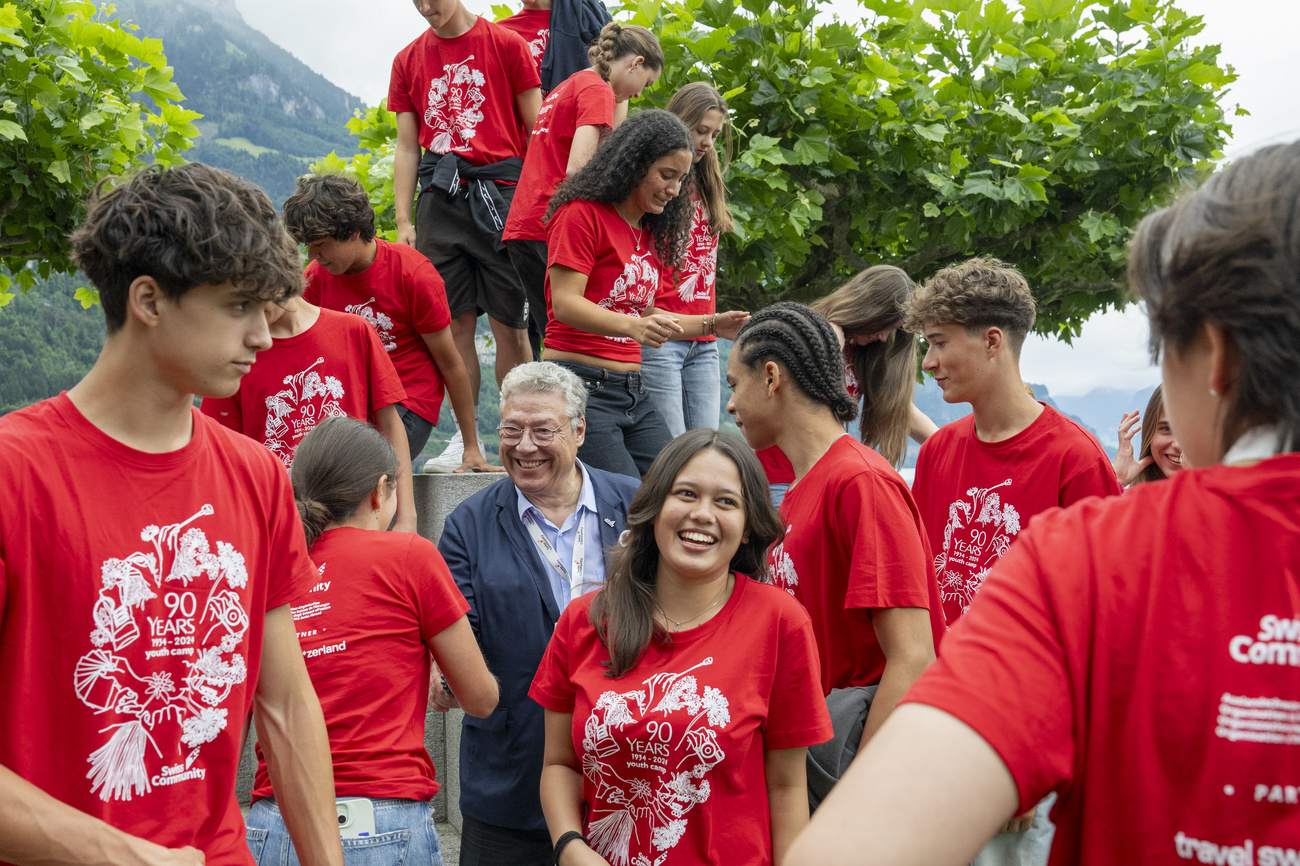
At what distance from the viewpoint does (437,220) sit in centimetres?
583

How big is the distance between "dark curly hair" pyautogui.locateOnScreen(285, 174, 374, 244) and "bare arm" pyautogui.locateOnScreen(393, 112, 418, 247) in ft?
3.88

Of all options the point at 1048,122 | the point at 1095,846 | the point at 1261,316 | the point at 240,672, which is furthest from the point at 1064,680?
the point at 1048,122

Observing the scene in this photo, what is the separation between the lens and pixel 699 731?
2424mm

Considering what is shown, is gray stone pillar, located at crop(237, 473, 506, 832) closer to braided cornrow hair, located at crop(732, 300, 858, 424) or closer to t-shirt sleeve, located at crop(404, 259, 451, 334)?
t-shirt sleeve, located at crop(404, 259, 451, 334)

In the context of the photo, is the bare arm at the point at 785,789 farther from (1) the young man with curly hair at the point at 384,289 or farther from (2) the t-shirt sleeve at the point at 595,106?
(2) the t-shirt sleeve at the point at 595,106

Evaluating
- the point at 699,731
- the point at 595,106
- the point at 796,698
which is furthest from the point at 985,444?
the point at 595,106

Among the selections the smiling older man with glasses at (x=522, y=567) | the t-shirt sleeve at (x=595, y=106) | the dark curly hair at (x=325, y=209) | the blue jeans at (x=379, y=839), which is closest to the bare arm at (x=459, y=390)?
the dark curly hair at (x=325, y=209)

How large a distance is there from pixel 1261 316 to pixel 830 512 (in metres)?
1.87

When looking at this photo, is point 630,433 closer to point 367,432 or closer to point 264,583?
point 367,432

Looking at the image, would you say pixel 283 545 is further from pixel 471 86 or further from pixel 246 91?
pixel 246 91

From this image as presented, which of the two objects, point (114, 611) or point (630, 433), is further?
point (630, 433)

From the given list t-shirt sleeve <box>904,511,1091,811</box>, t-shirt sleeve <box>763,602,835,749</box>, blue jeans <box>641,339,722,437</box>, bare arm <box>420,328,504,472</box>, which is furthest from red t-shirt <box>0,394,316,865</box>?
bare arm <box>420,328,504,472</box>

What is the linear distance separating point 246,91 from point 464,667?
146960 mm

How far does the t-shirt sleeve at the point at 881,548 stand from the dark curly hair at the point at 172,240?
1.55 meters
